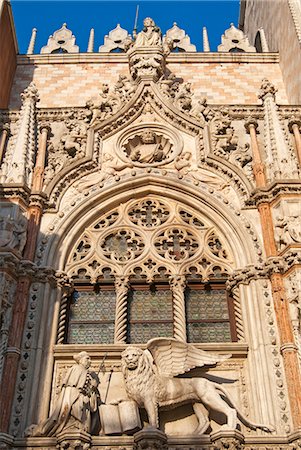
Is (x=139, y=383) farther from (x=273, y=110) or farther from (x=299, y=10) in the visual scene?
(x=299, y=10)

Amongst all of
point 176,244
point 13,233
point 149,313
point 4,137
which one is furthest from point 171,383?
point 4,137

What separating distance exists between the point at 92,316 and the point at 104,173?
313 cm

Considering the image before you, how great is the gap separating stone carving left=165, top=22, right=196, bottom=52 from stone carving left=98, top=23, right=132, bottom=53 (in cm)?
133

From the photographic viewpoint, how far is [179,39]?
A: 61.8 ft

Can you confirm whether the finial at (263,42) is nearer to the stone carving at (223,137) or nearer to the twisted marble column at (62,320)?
the stone carving at (223,137)

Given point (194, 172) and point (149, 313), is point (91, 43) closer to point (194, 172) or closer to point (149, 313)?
point (194, 172)

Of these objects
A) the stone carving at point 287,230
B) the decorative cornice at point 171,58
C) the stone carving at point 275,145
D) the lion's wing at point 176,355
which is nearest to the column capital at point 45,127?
the decorative cornice at point 171,58

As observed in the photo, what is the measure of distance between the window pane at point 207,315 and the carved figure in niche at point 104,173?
2.92m

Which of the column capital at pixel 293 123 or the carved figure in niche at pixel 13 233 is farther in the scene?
the column capital at pixel 293 123

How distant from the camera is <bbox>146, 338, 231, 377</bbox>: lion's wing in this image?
9453 mm

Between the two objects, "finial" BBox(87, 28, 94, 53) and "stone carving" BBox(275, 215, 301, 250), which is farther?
"finial" BBox(87, 28, 94, 53)

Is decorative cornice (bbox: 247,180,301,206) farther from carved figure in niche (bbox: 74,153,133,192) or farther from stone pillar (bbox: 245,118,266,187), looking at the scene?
carved figure in niche (bbox: 74,153,133,192)

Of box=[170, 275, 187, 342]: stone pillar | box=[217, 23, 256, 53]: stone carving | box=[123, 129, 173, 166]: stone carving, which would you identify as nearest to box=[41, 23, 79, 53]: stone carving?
box=[217, 23, 256, 53]: stone carving

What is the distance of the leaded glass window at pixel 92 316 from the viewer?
10578 millimetres
